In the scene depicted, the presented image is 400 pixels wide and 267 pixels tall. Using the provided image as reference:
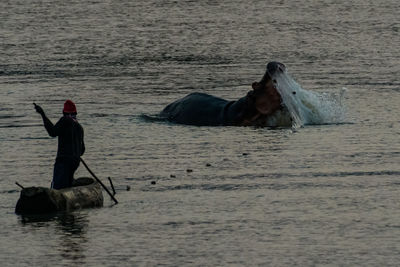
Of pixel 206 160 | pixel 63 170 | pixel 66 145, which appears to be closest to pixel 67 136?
pixel 66 145

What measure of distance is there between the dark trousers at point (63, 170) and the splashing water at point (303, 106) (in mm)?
11726

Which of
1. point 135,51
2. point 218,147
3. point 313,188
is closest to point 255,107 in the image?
point 218,147

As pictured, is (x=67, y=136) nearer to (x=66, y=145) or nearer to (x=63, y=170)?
(x=66, y=145)

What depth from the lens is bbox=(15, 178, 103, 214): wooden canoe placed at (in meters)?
24.4

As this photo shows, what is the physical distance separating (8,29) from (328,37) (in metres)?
21.9

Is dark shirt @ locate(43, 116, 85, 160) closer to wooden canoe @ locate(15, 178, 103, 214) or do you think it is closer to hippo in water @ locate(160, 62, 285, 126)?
wooden canoe @ locate(15, 178, 103, 214)

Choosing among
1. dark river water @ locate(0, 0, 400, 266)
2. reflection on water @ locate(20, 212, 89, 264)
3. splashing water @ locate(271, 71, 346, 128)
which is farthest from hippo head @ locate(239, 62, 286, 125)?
reflection on water @ locate(20, 212, 89, 264)

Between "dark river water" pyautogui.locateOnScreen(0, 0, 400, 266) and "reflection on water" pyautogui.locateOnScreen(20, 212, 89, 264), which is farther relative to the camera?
"dark river water" pyautogui.locateOnScreen(0, 0, 400, 266)

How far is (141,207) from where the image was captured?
2508cm

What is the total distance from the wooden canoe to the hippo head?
11537 millimetres

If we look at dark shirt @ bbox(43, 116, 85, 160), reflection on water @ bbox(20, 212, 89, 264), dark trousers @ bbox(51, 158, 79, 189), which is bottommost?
reflection on water @ bbox(20, 212, 89, 264)

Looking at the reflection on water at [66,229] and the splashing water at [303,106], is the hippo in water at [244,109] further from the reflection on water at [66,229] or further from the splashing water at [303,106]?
the reflection on water at [66,229]

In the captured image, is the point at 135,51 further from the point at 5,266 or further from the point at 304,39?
the point at 5,266

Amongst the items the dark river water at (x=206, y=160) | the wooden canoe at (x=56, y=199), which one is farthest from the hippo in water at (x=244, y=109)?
the wooden canoe at (x=56, y=199)
